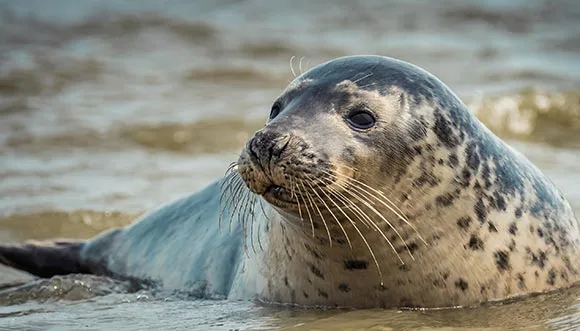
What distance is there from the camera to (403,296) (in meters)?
4.54

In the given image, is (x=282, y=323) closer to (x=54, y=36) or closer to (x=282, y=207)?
(x=282, y=207)

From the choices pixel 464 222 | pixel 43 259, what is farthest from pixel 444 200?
pixel 43 259

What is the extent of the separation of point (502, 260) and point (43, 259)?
2.75 m

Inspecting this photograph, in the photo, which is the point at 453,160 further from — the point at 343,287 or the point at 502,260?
the point at 343,287

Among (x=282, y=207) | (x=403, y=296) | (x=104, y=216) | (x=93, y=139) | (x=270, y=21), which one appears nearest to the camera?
(x=282, y=207)

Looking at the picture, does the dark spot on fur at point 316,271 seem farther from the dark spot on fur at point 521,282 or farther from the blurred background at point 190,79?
the blurred background at point 190,79

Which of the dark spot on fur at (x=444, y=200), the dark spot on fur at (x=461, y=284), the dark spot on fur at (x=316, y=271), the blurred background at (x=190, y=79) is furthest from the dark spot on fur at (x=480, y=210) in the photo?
the blurred background at (x=190, y=79)

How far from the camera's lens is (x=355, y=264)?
14.8 feet

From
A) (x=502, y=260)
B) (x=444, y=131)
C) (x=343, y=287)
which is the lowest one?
(x=343, y=287)

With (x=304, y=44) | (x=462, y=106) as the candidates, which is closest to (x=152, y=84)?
(x=304, y=44)

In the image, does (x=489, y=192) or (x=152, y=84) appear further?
(x=152, y=84)

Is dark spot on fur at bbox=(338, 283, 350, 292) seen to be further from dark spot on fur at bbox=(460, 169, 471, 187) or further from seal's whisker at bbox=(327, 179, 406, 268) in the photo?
dark spot on fur at bbox=(460, 169, 471, 187)

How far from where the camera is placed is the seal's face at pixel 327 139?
4148 mm

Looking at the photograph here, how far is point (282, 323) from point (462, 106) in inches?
42.4
